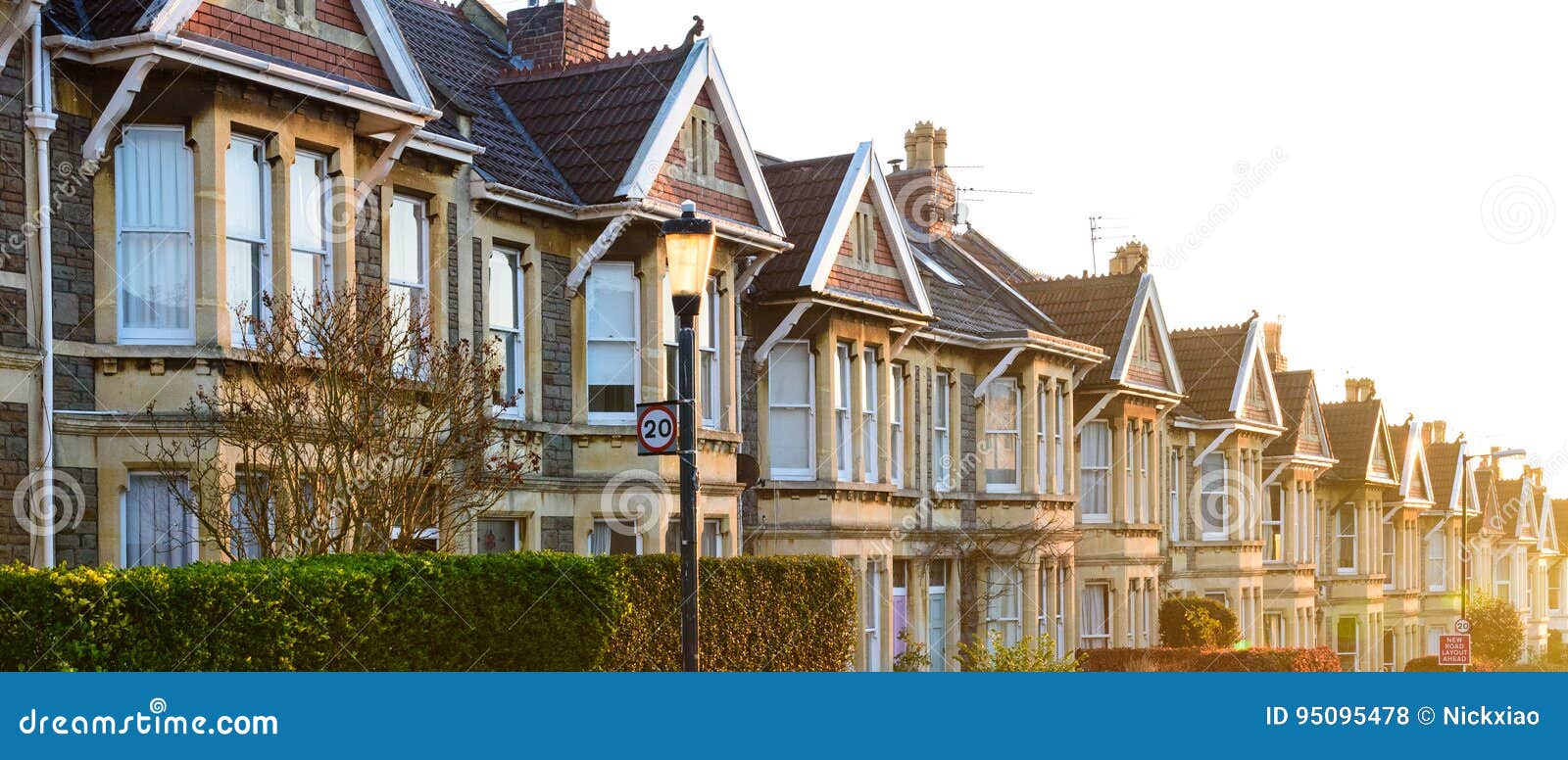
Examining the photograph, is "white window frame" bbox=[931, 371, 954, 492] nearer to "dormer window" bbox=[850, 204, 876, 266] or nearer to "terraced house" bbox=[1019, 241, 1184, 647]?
"dormer window" bbox=[850, 204, 876, 266]

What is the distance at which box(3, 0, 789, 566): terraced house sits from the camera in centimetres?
1639

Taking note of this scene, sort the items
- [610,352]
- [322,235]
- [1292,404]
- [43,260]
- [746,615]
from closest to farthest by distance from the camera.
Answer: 1. [43,260]
2. [322,235]
3. [746,615]
4. [610,352]
5. [1292,404]

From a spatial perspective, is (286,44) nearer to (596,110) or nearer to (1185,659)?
(596,110)

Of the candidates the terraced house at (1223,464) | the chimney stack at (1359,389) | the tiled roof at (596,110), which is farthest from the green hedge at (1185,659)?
the chimney stack at (1359,389)

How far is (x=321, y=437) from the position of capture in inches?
635

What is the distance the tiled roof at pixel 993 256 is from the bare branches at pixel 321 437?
28.4 metres

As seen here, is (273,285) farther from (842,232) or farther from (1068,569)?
(1068,569)

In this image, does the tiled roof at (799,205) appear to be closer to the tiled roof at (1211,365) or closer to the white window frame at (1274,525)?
the tiled roof at (1211,365)

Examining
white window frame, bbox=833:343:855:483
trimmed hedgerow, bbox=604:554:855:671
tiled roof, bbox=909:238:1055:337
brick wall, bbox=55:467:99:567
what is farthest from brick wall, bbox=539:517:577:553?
tiled roof, bbox=909:238:1055:337

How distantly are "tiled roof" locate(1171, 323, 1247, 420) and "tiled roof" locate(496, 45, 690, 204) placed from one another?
25.0 metres

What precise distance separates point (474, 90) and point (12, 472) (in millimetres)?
10294

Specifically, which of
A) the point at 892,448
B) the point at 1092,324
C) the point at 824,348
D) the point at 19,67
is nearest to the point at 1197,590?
the point at 1092,324

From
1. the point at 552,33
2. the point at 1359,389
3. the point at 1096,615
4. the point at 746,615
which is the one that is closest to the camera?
the point at 746,615

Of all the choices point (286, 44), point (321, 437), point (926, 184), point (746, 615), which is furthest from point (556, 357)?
point (926, 184)
